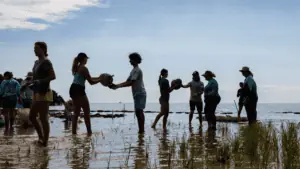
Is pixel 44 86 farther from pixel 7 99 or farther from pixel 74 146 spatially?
pixel 7 99

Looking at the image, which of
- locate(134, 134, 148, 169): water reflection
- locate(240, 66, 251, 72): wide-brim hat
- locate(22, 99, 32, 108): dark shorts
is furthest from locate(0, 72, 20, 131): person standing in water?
locate(240, 66, 251, 72): wide-brim hat

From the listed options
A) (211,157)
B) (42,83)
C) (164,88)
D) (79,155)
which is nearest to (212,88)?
(164,88)

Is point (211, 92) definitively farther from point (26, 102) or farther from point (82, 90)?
point (26, 102)

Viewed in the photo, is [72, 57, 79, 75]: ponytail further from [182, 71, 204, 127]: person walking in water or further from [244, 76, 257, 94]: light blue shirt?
[182, 71, 204, 127]: person walking in water

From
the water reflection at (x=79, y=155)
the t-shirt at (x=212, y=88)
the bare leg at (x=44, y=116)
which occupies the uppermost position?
the t-shirt at (x=212, y=88)

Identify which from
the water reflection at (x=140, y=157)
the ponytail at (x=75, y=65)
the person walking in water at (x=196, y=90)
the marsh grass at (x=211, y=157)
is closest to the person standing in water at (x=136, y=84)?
the ponytail at (x=75, y=65)

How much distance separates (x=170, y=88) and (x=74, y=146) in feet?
19.6

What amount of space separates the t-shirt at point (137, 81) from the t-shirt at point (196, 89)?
4946 mm

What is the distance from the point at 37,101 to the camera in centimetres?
690

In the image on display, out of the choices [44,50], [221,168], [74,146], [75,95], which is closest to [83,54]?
[75,95]

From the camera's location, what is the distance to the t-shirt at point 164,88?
12.1 metres

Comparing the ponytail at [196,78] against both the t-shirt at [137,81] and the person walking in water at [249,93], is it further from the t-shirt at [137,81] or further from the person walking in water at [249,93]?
the t-shirt at [137,81]

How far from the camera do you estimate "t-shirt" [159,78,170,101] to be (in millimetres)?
12102

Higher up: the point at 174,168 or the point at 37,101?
the point at 37,101
